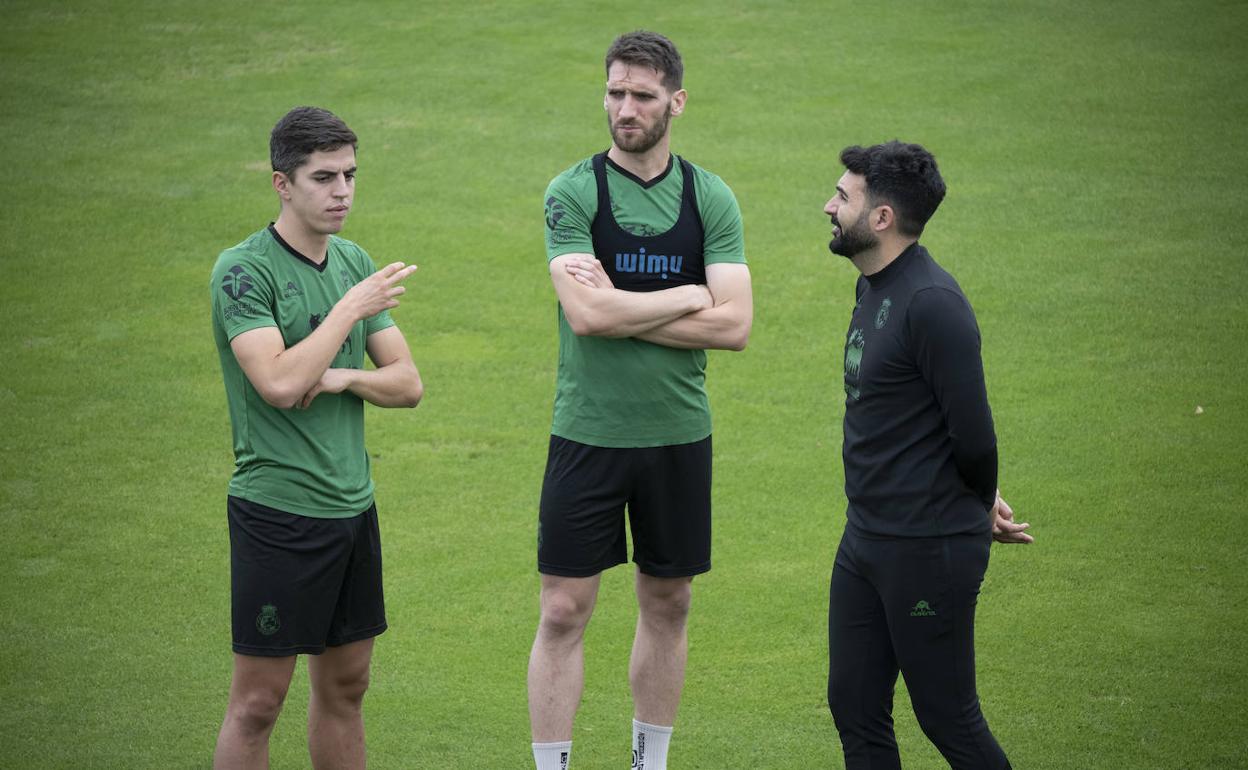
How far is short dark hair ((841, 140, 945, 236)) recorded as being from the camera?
3809 mm

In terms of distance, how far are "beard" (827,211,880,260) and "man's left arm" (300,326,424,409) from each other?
1.32 m

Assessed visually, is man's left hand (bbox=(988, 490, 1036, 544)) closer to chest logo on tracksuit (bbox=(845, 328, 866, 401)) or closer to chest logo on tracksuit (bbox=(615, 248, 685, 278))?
chest logo on tracksuit (bbox=(845, 328, 866, 401))

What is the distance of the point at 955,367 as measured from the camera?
366 cm

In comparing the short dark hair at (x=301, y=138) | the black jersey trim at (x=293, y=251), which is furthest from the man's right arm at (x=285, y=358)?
the short dark hair at (x=301, y=138)

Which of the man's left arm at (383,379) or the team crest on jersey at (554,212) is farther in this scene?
the team crest on jersey at (554,212)

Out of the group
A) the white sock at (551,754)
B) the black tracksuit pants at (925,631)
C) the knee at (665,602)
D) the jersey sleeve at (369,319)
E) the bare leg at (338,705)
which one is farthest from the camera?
the knee at (665,602)

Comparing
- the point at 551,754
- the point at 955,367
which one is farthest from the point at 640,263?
the point at 551,754

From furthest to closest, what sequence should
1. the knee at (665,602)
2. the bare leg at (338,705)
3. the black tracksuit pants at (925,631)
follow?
the knee at (665,602), the bare leg at (338,705), the black tracksuit pants at (925,631)

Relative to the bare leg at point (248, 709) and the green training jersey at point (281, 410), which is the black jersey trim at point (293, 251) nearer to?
the green training jersey at point (281, 410)

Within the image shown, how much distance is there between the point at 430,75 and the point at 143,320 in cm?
477

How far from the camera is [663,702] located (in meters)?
4.68

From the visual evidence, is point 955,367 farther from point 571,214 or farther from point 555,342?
point 555,342

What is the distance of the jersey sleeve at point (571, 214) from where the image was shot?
14.4 ft

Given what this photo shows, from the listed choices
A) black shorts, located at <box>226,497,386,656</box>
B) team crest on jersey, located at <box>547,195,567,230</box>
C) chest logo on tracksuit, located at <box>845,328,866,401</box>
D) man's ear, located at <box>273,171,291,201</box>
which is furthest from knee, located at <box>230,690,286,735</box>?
chest logo on tracksuit, located at <box>845,328,866,401</box>
